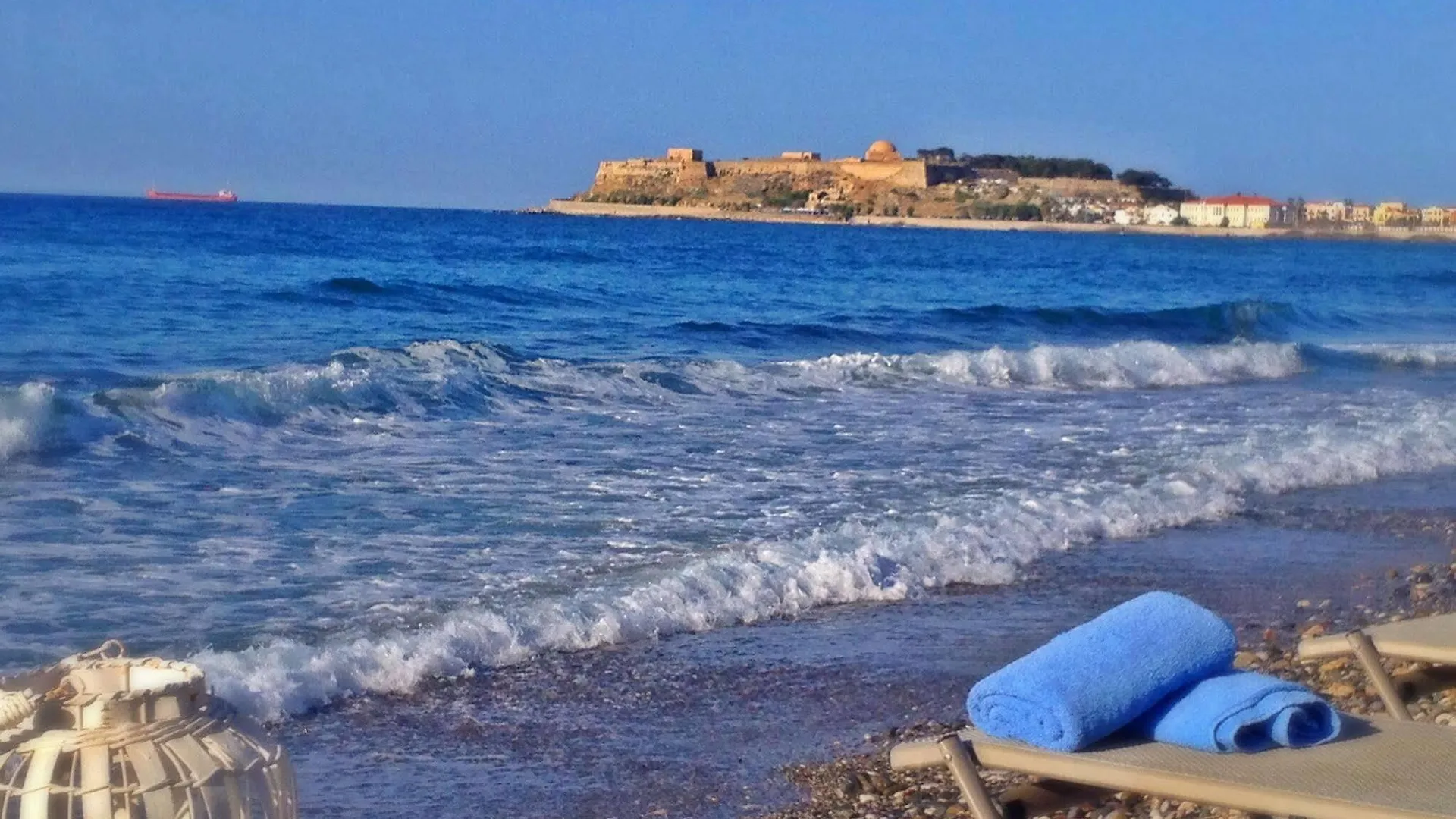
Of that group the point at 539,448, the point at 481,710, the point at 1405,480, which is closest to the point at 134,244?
the point at 539,448

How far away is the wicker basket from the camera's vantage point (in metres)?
1.75

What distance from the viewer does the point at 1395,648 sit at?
382cm

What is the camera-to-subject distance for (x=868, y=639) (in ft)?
20.2

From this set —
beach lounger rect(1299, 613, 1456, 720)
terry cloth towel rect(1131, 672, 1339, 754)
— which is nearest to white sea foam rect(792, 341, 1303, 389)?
beach lounger rect(1299, 613, 1456, 720)

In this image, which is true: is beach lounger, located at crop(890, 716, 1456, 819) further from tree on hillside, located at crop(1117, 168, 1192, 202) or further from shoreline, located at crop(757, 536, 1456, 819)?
tree on hillside, located at crop(1117, 168, 1192, 202)

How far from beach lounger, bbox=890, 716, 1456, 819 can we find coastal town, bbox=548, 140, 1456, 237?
110 metres

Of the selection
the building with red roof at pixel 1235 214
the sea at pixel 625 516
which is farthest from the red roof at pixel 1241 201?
the sea at pixel 625 516

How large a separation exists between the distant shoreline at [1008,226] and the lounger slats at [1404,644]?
340ft

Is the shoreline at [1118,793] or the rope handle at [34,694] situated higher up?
the rope handle at [34,694]

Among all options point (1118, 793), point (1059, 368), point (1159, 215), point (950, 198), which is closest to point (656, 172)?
point (950, 198)

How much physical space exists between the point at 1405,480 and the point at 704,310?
15.8 m

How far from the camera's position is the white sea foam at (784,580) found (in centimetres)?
531

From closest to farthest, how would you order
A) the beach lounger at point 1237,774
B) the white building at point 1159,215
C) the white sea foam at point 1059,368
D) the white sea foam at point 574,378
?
the beach lounger at point 1237,774
the white sea foam at point 574,378
the white sea foam at point 1059,368
the white building at point 1159,215

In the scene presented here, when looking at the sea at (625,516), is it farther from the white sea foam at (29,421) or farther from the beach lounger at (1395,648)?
the beach lounger at (1395,648)
